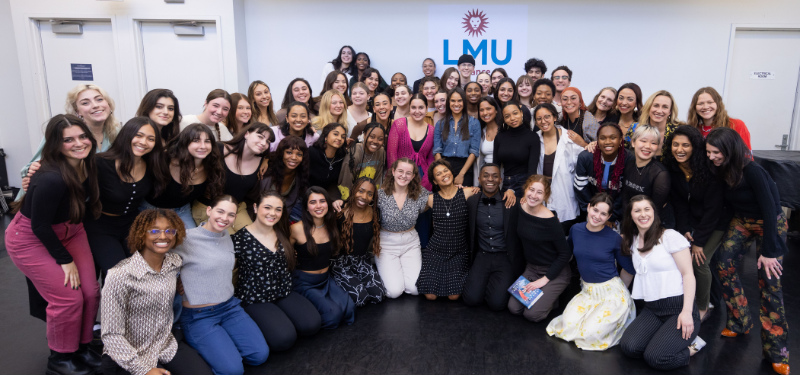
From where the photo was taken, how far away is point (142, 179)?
284 cm

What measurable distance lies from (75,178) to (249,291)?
1282 millimetres

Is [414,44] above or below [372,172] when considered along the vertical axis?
above

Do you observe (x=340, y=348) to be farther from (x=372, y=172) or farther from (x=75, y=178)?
(x=75, y=178)

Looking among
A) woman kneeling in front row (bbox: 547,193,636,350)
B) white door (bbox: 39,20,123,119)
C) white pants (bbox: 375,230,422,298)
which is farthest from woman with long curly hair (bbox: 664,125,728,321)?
white door (bbox: 39,20,123,119)

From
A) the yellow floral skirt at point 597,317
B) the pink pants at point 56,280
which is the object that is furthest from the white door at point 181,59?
the yellow floral skirt at point 597,317

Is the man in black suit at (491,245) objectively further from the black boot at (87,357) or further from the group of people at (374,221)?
the black boot at (87,357)

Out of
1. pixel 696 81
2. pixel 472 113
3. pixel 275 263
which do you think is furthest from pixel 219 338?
pixel 696 81

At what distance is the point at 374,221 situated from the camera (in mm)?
3873

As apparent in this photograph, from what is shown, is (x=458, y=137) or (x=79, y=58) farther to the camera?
(x=79, y=58)

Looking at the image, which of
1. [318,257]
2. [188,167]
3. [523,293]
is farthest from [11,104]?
[523,293]

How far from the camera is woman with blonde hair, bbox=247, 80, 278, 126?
4.36 meters

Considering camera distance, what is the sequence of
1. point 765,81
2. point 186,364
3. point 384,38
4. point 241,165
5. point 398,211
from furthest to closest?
point 384,38
point 765,81
point 398,211
point 241,165
point 186,364

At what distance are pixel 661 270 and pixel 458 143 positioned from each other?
6.50ft

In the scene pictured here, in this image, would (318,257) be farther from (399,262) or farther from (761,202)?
(761,202)
